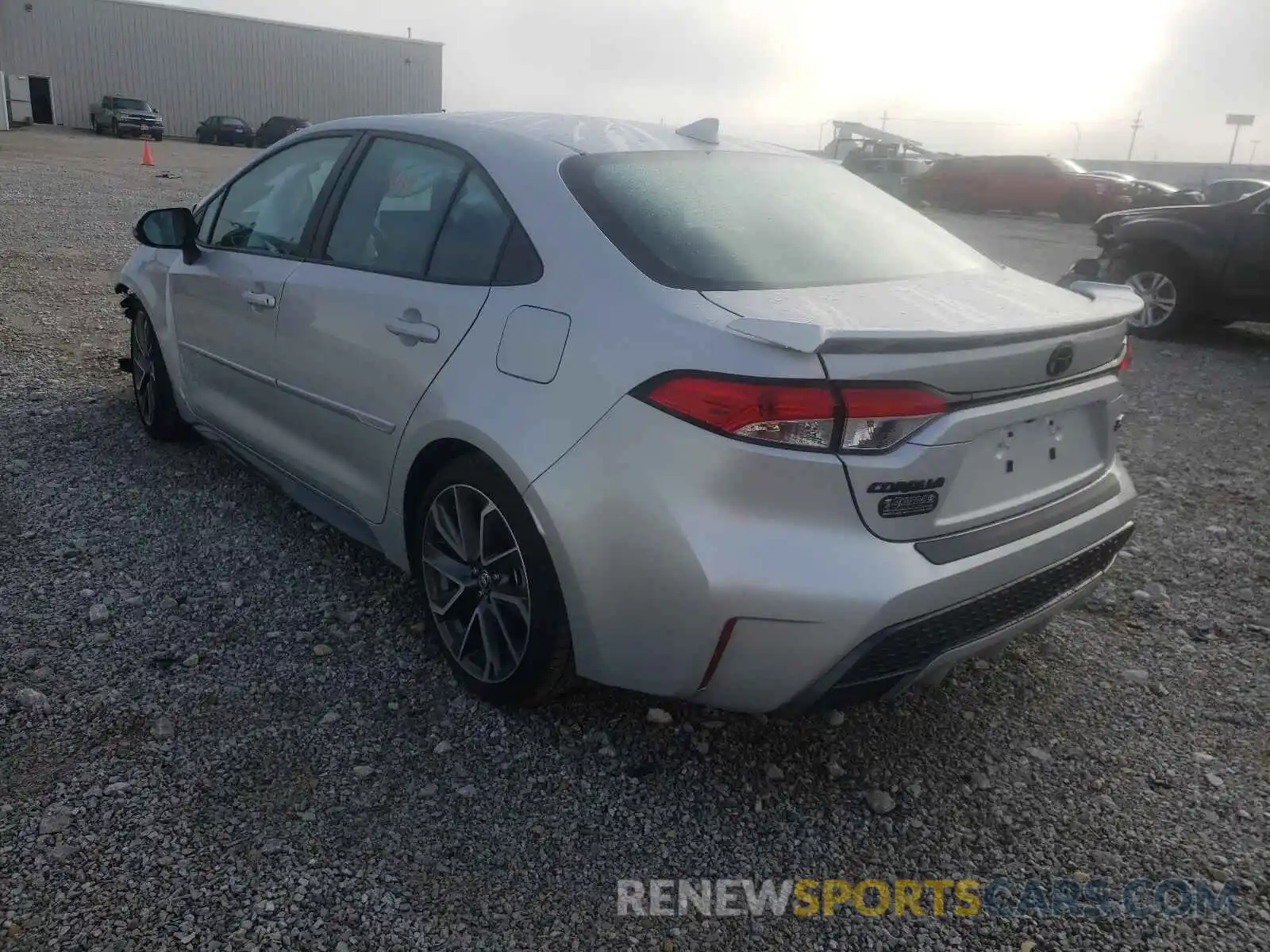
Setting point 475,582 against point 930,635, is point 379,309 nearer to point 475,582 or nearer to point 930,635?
point 475,582

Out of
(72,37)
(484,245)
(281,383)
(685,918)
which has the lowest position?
(685,918)

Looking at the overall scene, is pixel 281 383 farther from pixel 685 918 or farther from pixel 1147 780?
pixel 1147 780

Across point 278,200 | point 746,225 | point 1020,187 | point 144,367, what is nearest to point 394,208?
point 278,200

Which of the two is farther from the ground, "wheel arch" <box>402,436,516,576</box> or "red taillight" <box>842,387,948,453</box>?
"red taillight" <box>842,387,948,453</box>

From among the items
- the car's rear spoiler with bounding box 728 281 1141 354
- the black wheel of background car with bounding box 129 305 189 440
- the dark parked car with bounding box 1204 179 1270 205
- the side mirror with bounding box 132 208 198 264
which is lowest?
the black wheel of background car with bounding box 129 305 189 440

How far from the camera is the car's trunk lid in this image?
82.9 inches

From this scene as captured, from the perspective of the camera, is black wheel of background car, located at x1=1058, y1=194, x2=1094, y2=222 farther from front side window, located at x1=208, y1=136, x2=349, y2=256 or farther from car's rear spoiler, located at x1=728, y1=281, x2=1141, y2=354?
car's rear spoiler, located at x1=728, y1=281, x2=1141, y2=354

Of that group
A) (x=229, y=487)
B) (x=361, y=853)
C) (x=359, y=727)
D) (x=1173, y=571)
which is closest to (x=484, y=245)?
(x=359, y=727)

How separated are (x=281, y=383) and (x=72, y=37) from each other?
46595mm

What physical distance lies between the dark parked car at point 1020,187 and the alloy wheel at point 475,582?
871 inches

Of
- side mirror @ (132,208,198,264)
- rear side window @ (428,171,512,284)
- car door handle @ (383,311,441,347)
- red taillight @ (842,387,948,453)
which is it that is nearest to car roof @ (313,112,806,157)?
rear side window @ (428,171,512,284)

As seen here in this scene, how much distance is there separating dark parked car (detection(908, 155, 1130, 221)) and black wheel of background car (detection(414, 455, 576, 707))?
22.1m

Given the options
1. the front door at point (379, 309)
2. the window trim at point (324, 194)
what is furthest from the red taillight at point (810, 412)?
the window trim at point (324, 194)

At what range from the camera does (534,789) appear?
2516mm
